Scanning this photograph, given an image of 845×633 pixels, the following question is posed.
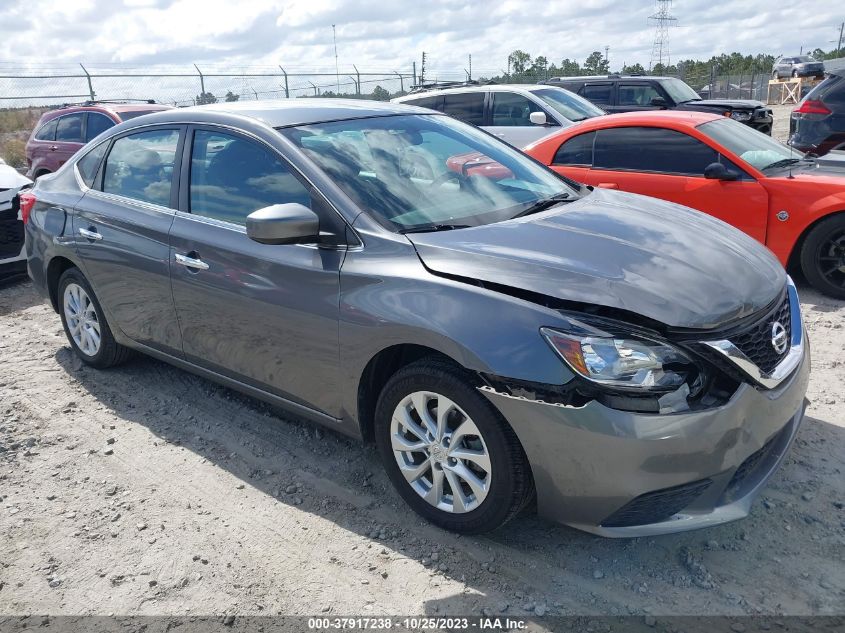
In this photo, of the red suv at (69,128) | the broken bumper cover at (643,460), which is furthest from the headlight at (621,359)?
the red suv at (69,128)

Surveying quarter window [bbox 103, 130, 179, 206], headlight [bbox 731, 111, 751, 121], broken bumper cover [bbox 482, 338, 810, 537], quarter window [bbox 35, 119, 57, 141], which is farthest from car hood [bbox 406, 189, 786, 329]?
quarter window [bbox 35, 119, 57, 141]

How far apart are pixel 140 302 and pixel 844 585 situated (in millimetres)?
3681

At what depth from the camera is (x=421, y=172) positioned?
3.61 metres

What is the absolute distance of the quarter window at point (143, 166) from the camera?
4.13 metres

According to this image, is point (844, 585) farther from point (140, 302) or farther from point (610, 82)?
point (610, 82)

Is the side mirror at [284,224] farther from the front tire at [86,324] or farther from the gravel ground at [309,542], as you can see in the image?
the front tire at [86,324]

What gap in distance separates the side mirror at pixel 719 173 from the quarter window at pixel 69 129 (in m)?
Result: 9.42

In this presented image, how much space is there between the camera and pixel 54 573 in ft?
9.96

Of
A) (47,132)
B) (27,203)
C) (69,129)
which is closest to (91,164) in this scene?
(27,203)

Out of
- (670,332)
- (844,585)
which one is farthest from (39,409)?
(844,585)

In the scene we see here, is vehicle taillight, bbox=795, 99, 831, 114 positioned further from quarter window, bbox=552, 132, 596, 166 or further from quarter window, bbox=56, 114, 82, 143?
quarter window, bbox=56, 114, 82, 143

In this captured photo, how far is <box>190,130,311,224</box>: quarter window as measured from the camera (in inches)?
138

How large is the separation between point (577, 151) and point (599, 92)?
316 inches

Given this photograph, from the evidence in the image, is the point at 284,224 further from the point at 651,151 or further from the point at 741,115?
the point at 741,115
